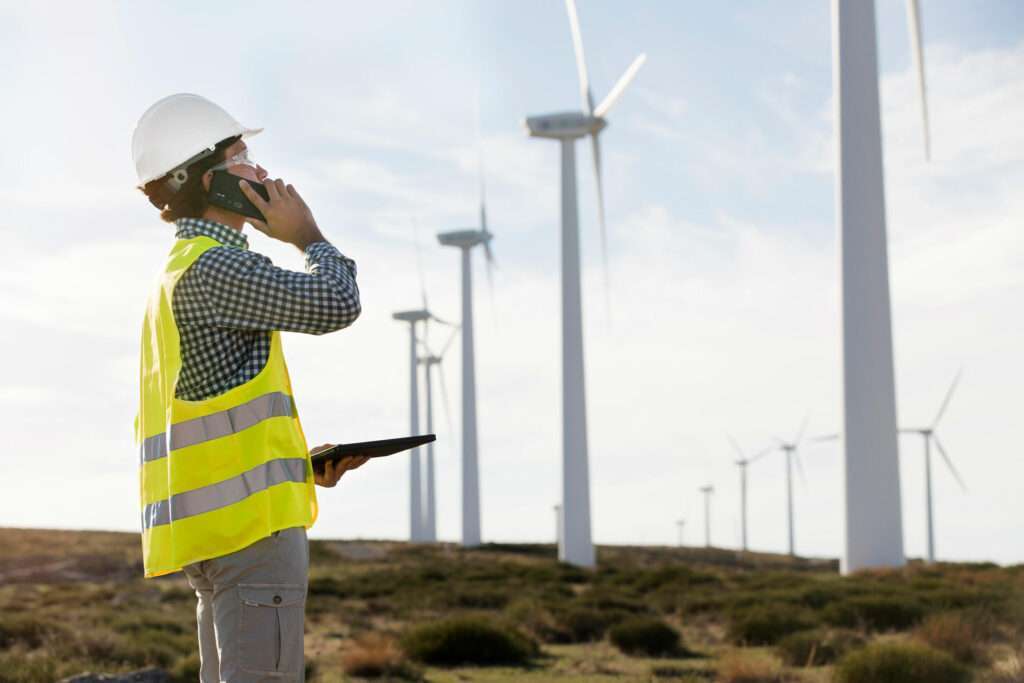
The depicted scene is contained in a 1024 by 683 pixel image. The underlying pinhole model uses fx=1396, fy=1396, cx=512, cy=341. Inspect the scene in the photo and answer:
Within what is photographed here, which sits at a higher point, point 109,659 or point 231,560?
point 231,560

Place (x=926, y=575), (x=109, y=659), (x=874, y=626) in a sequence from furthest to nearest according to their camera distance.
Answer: (x=926, y=575)
(x=874, y=626)
(x=109, y=659)

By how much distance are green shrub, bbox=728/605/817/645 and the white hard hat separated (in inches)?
698

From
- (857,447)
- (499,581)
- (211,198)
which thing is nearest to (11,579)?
(499,581)

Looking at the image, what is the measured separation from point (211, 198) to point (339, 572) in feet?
145

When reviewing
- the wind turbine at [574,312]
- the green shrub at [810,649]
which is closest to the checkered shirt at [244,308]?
the green shrub at [810,649]

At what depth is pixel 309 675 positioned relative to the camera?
16.2 m

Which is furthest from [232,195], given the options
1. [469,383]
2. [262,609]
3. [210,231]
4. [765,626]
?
[469,383]

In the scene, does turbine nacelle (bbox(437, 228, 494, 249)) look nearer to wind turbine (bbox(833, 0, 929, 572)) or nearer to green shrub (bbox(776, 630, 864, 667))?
wind turbine (bbox(833, 0, 929, 572))

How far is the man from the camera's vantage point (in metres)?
3.95

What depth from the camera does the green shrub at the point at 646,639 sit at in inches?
803

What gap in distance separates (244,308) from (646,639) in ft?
56.8

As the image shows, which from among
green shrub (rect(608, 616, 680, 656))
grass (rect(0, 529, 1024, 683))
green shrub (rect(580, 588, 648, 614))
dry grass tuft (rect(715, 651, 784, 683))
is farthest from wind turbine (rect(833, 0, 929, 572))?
dry grass tuft (rect(715, 651, 784, 683))

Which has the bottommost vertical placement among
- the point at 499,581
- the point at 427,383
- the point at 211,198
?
the point at 499,581

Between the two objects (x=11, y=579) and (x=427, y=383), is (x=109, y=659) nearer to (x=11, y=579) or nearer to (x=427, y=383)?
(x=11, y=579)
